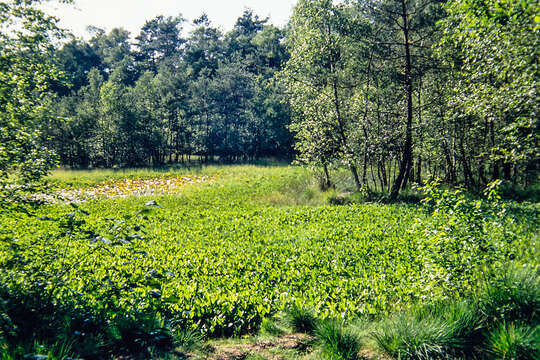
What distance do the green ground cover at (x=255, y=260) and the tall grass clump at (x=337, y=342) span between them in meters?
0.59

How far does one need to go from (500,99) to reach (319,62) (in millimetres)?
10108

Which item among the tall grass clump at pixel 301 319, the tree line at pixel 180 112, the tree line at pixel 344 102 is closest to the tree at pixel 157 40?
the tree line at pixel 180 112

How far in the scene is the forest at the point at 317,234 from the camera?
12.8 feet

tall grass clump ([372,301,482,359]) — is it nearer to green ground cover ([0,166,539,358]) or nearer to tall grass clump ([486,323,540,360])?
tall grass clump ([486,323,540,360])

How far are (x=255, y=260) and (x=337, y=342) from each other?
14.8 ft

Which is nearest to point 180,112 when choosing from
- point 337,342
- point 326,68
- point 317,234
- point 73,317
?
point 326,68

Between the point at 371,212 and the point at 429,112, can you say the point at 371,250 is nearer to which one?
the point at 371,212

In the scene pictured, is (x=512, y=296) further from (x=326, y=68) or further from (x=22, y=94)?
(x=326, y=68)

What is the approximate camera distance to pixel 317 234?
10297 mm

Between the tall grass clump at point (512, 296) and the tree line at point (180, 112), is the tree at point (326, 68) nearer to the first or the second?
the tall grass clump at point (512, 296)

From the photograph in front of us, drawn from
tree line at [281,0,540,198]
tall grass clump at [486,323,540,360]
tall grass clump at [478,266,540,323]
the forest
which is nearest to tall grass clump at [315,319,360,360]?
the forest

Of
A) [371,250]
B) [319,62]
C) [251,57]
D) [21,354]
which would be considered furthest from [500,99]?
[251,57]

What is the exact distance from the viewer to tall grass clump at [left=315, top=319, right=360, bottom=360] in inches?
146

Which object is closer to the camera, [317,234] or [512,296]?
[512,296]
